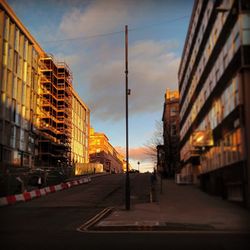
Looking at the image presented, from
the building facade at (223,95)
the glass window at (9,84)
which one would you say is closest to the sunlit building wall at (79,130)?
the glass window at (9,84)

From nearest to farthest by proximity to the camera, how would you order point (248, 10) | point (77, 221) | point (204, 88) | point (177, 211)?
point (77, 221) → point (177, 211) → point (248, 10) → point (204, 88)

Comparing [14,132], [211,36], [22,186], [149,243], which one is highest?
[211,36]

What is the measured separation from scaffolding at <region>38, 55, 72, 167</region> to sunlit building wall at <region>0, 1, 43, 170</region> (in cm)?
457

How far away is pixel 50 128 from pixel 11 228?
6097 centimetres

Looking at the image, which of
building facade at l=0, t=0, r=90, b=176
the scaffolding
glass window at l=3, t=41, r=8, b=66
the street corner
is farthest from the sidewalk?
the scaffolding

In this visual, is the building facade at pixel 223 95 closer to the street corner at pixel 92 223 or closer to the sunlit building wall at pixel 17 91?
the street corner at pixel 92 223

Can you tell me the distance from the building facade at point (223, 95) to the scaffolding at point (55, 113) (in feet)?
119

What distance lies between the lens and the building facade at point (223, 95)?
1005 inches

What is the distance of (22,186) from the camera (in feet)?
115

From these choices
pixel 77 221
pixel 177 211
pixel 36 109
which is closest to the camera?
pixel 77 221

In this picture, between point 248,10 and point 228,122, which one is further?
point 228,122

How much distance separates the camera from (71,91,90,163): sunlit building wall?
9944cm

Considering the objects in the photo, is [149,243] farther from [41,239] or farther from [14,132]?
[14,132]

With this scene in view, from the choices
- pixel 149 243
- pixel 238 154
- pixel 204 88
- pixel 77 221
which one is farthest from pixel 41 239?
pixel 204 88
